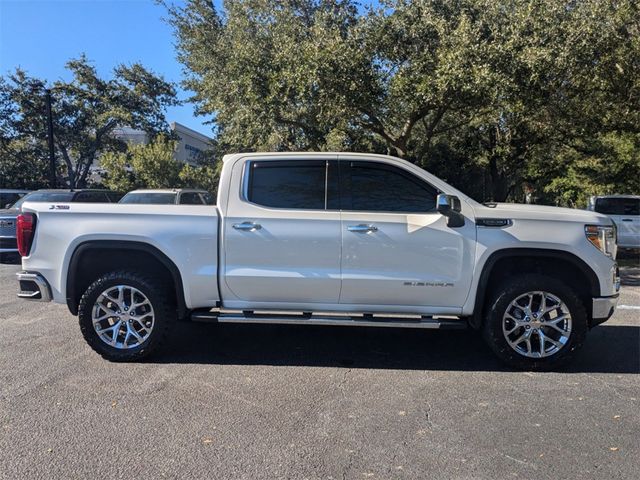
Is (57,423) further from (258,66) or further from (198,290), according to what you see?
(258,66)

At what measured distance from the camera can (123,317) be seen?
5.12 m

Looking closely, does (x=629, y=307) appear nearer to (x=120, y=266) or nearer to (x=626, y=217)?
(x=626, y=217)

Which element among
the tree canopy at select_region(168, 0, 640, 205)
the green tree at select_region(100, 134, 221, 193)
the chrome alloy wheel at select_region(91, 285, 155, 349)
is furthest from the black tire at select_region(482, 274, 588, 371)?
the green tree at select_region(100, 134, 221, 193)

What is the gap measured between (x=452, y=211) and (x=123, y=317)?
329 cm

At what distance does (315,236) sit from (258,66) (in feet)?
27.4

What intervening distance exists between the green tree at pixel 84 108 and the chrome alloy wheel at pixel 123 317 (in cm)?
2635

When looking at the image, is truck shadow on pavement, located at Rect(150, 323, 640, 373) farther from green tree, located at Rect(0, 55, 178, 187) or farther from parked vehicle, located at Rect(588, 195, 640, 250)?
green tree, located at Rect(0, 55, 178, 187)

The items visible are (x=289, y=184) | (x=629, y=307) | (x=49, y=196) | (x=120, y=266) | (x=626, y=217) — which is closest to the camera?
(x=289, y=184)

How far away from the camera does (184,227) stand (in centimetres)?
500

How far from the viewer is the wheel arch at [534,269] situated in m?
4.86

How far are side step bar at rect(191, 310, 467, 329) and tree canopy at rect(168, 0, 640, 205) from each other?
6.33 meters

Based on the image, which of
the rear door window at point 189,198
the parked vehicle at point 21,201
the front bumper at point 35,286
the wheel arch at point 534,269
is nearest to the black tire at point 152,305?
the front bumper at point 35,286

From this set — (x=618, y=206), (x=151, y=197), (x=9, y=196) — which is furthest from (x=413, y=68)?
(x=9, y=196)

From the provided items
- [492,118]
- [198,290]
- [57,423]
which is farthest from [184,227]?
[492,118]
